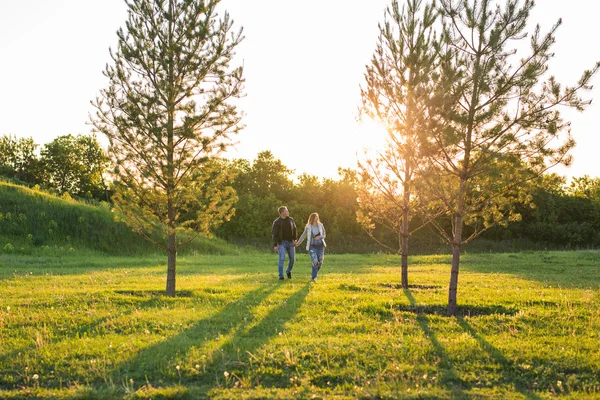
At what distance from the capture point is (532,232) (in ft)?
144

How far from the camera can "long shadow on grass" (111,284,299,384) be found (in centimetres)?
617

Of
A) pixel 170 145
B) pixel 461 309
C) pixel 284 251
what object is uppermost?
pixel 170 145

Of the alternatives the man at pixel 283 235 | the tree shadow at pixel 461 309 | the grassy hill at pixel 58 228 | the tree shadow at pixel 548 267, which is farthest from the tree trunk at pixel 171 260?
Result: the grassy hill at pixel 58 228

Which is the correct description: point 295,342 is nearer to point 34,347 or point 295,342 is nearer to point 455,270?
point 34,347

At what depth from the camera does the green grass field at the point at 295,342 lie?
5797 mm

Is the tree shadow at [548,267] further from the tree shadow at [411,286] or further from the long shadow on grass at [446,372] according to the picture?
the long shadow on grass at [446,372]

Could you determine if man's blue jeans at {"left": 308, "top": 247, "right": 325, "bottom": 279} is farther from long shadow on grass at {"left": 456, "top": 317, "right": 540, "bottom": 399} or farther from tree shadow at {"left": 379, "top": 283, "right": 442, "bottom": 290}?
long shadow on grass at {"left": 456, "top": 317, "right": 540, "bottom": 399}

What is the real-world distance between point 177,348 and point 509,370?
4.33m

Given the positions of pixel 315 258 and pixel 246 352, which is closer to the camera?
pixel 246 352

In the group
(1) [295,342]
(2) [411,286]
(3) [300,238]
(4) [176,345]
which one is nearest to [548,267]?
(2) [411,286]

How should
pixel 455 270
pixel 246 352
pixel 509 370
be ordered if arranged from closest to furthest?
1. pixel 509 370
2. pixel 246 352
3. pixel 455 270

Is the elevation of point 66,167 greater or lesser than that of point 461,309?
greater

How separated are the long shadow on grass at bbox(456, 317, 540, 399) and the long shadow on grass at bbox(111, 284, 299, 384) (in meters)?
3.20

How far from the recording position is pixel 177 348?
7180 mm
